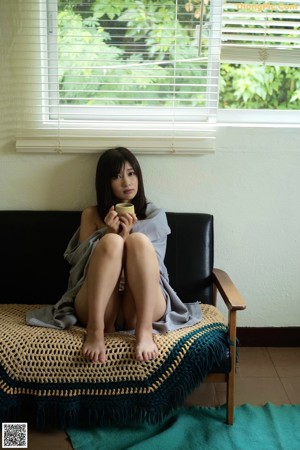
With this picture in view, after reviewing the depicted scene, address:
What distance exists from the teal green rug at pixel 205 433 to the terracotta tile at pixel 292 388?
3.4 inches

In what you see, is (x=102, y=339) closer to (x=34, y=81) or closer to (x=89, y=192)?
(x=89, y=192)

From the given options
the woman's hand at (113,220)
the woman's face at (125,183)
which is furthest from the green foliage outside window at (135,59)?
the woman's hand at (113,220)

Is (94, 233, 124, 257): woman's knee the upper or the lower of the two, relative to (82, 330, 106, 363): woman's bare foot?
upper

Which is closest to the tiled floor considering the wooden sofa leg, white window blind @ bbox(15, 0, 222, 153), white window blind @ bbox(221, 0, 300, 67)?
the wooden sofa leg

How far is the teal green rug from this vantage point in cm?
188

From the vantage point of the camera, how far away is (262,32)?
2348 mm

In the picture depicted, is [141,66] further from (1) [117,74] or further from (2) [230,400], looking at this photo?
(2) [230,400]

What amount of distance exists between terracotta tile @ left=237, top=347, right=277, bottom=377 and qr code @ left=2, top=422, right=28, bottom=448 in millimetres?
1001

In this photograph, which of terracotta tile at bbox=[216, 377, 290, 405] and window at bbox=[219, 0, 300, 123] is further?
window at bbox=[219, 0, 300, 123]

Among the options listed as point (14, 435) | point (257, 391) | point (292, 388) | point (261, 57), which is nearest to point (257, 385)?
point (257, 391)

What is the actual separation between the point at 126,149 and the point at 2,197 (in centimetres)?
65

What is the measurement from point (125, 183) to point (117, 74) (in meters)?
0.53

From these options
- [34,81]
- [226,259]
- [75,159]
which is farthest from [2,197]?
[226,259]

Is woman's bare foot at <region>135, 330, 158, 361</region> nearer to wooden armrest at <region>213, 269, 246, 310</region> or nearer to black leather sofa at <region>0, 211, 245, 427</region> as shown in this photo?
wooden armrest at <region>213, 269, 246, 310</region>
